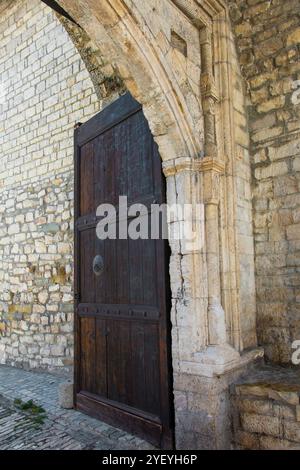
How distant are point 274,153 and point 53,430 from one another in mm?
3017

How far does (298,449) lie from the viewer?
2.35 metres

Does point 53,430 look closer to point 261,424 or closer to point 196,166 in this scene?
point 261,424

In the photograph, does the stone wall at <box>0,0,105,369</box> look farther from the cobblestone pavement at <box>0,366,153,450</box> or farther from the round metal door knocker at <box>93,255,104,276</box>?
the round metal door knocker at <box>93,255,104,276</box>

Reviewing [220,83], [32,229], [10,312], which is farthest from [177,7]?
[10,312]

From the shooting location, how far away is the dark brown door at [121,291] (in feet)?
9.04

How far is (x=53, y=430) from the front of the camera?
9.98 ft

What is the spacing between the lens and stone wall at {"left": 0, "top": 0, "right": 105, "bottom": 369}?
17.4ft

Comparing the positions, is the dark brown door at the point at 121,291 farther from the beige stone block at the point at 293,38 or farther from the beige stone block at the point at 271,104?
the beige stone block at the point at 293,38

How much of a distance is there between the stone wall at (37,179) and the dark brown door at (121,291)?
1694mm

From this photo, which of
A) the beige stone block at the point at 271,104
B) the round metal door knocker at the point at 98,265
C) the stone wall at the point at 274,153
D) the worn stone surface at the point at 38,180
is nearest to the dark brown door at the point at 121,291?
the round metal door knocker at the point at 98,265

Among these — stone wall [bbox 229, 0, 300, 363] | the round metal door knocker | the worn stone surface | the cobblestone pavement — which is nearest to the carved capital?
stone wall [bbox 229, 0, 300, 363]

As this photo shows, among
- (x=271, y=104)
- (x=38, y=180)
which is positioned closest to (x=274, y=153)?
(x=271, y=104)

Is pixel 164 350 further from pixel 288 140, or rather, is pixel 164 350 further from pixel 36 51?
pixel 36 51

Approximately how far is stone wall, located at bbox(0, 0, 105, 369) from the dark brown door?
5.56 ft
